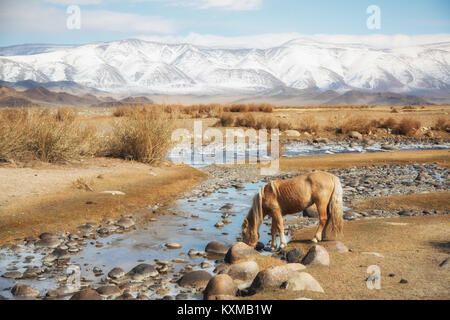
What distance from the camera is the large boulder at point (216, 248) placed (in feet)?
A: 22.7

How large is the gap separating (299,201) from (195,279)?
196 centimetres

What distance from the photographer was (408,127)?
26578 millimetres

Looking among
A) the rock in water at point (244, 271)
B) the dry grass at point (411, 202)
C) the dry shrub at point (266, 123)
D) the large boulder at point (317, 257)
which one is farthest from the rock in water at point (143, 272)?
the dry shrub at point (266, 123)

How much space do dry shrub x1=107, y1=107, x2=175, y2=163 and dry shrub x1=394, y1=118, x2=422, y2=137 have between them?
16995 mm

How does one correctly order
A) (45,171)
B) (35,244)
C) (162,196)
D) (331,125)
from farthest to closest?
(331,125)
(45,171)
(162,196)
(35,244)

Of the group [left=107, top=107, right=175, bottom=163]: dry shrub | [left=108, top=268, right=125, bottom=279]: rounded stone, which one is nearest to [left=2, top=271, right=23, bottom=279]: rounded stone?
[left=108, top=268, right=125, bottom=279]: rounded stone

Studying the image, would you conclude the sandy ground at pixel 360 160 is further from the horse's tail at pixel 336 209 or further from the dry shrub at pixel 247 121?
the dry shrub at pixel 247 121

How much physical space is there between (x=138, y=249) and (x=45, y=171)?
6.09m

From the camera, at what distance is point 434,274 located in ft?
17.1

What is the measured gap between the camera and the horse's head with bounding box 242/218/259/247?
670 centimetres

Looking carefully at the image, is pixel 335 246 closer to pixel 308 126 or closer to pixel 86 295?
pixel 86 295

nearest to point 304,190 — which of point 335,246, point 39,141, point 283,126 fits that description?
point 335,246
